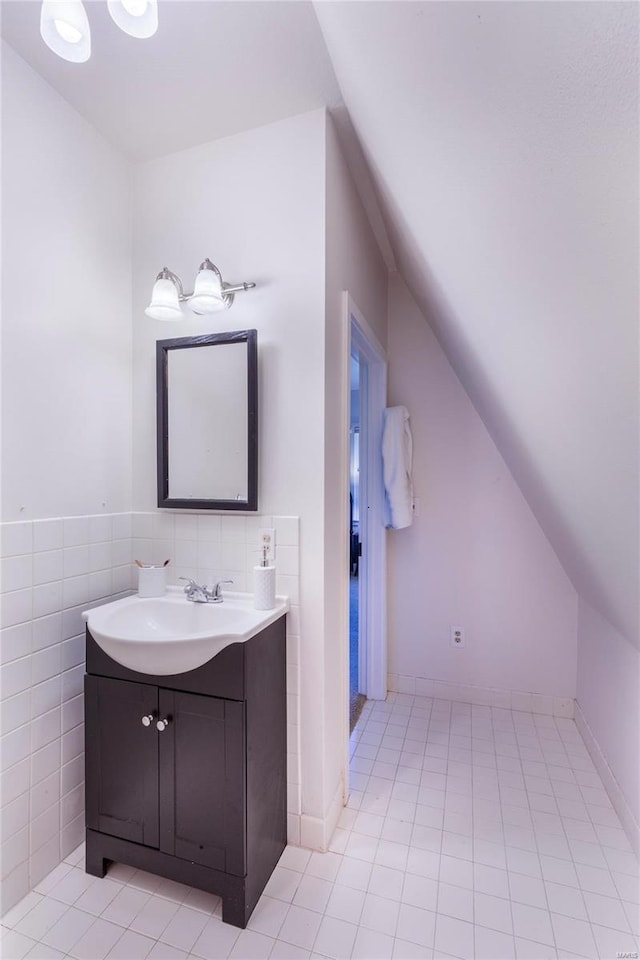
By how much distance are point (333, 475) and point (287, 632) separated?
603 mm

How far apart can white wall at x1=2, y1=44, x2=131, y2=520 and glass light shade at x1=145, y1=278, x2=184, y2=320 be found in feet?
0.99

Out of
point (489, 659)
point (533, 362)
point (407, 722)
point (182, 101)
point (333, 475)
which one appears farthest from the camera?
point (489, 659)

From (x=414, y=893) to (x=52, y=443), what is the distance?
1874mm

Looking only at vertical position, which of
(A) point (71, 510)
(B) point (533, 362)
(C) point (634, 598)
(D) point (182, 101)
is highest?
(D) point (182, 101)

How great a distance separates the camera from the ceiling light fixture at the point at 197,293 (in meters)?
1.49

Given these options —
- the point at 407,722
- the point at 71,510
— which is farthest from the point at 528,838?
the point at 71,510

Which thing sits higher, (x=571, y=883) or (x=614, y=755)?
(x=614, y=755)

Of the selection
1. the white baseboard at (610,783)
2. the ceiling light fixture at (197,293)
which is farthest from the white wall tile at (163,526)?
the white baseboard at (610,783)

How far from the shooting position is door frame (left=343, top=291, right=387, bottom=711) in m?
2.55

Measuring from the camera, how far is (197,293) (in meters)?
1.50

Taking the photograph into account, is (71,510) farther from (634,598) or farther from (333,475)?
(634,598)

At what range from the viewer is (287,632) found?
155 centimetres

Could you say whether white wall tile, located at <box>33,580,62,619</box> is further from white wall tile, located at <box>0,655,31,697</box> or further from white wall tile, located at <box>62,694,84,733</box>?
white wall tile, located at <box>62,694,84,733</box>

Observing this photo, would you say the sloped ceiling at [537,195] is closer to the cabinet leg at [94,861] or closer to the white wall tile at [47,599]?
the white wall tile at [47,599]
